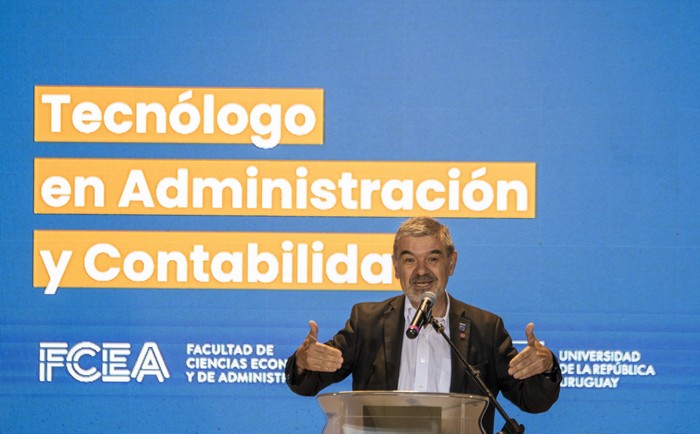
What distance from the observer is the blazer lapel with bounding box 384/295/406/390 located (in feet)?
12.0

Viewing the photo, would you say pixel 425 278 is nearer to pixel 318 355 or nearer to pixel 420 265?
pixel 420 265

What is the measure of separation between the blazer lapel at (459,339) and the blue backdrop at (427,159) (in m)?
0.88

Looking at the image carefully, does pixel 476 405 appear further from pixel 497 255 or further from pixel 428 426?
pixel 497 255

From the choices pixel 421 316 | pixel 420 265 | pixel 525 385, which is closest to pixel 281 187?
pixel 420 265

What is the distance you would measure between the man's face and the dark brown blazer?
14 centimetres

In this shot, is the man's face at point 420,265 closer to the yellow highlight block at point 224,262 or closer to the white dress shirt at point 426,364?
the white dress shirt at point 426,364

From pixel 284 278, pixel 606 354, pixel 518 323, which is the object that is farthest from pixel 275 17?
pixel 606 354

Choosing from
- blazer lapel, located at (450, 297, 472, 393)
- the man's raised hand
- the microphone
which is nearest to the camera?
the microphone

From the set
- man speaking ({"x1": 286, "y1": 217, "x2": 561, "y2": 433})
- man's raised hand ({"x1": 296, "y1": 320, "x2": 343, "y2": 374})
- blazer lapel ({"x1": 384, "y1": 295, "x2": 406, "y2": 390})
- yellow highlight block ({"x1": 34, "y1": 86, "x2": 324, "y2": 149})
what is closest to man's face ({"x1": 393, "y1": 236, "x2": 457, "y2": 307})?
man speaking ({"x1": 286, "y1": 217, "x2": 561, "y2": 433})

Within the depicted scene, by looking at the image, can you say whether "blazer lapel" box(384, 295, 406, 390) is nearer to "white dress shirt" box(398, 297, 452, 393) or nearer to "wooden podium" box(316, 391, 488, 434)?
"white dress shirt" box(398, 297, 452, 393)

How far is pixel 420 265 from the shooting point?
3.69 m

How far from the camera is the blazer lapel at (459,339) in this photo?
11.9ft

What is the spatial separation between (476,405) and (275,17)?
246 centimetres

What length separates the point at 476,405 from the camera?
9.16 ft
